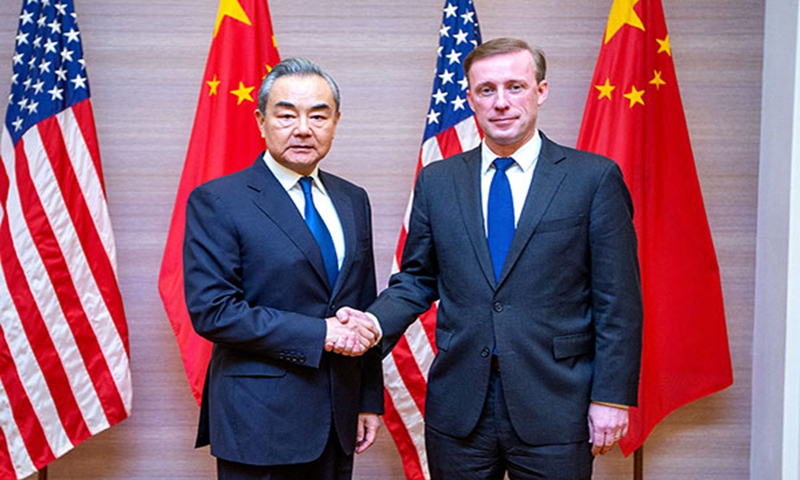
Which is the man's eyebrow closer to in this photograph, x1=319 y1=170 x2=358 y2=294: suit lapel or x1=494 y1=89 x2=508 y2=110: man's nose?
x1=319 y1=170 x2=358 y2=294: suit lapel

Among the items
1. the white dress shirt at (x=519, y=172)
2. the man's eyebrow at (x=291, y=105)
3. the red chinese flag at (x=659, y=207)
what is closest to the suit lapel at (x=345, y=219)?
the man's eyebrow at (x=291, y=105)

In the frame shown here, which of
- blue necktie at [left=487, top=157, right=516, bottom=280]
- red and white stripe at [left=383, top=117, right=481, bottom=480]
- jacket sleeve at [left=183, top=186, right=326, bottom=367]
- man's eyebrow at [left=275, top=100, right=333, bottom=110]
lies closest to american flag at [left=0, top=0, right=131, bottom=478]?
red and white stripe at [left=383, top=117, right=481, bottom=480]

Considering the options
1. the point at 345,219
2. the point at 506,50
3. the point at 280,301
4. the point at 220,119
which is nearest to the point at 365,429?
the point at 280,301

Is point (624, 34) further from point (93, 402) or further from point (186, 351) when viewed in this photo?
point (93, 402)

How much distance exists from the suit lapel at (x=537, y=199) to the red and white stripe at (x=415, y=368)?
0.96 m

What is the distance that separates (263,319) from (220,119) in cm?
125

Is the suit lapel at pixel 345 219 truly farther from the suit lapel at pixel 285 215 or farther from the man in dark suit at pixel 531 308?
the man in dark suit at pixel 531 308

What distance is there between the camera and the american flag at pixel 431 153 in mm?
2883

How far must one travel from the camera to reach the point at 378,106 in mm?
3121

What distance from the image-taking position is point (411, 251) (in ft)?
6.89

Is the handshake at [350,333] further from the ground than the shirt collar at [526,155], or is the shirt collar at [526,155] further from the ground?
the shirt collar at [526,155]

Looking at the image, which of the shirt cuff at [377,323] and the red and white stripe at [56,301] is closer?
the shirt cuff at [377,323]

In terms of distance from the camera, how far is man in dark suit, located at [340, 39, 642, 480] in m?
1.87

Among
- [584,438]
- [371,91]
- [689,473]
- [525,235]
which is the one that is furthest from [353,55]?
[689,473]
